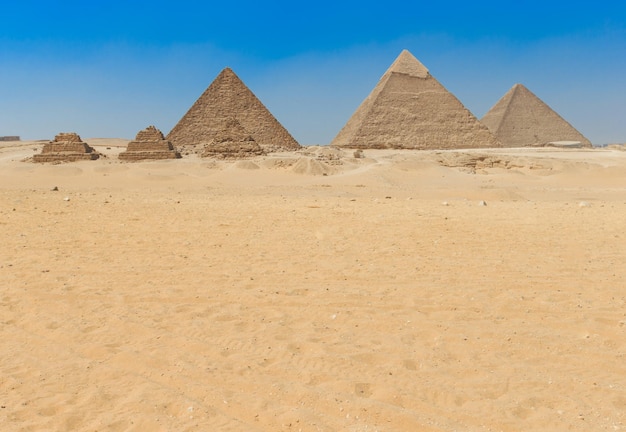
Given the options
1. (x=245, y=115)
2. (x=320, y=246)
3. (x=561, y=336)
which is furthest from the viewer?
(x=245, y=115)

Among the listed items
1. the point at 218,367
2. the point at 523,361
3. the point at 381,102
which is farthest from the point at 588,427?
the point at 381,102

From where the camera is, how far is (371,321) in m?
4.05

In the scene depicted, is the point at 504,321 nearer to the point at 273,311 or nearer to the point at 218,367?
the point at 273,311

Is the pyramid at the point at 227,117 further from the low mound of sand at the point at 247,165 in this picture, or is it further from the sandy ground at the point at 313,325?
the sandy ground at the point at 313,325

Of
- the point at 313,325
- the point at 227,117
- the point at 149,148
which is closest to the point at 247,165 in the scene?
the point at 149,148

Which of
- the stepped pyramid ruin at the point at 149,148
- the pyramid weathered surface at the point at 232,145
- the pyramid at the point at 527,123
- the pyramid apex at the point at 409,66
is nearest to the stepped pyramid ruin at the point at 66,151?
the stepped pyramid ruin at the point at 149,148

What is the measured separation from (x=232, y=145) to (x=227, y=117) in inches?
393

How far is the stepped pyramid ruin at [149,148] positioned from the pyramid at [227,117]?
9.36m

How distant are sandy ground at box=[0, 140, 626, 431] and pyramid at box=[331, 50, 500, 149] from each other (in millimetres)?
45902

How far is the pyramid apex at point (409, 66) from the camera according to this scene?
5881cm

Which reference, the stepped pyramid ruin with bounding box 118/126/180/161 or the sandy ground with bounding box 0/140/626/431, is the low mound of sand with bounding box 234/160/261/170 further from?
the sandy ground with bounding box 0/140/626/431

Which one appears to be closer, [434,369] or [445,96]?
[434,369]

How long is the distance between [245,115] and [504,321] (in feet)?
129

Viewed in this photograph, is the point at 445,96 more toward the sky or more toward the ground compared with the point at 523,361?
more toward the sky
